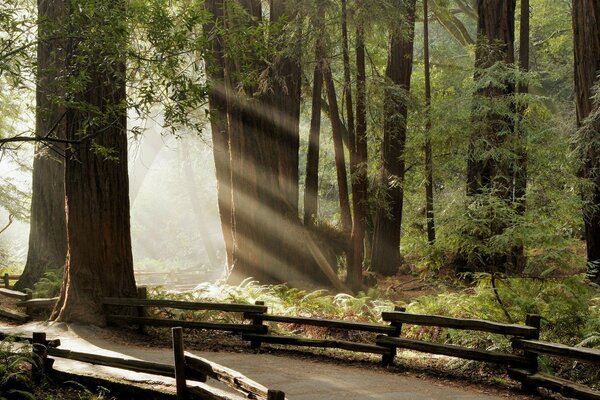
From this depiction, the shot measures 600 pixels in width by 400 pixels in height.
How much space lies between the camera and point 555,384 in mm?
9305

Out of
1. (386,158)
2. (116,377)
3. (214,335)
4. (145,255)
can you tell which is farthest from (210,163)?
(116,377)

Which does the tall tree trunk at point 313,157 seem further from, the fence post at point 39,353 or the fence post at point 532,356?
the fence post at point 39,353

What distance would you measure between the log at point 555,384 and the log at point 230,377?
12.6ft

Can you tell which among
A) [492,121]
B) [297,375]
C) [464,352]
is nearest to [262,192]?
[492,121]

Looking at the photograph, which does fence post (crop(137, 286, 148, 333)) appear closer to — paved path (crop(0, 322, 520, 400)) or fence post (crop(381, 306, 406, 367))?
paved path (crop(0, 322, 520, 400))

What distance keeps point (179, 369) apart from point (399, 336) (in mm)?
4208

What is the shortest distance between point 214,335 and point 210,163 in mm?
41909

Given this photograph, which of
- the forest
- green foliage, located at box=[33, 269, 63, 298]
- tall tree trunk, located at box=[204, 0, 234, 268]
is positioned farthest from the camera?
tall tree trunk, located at box=[204, 0, 234, 268]

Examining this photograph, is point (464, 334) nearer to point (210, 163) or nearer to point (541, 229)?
point (541, 229)

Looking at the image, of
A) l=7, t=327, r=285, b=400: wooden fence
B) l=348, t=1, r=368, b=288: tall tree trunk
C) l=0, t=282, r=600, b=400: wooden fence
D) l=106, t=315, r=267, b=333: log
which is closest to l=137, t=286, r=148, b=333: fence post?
l=0, t=282, r=600, b=400: wooden fence

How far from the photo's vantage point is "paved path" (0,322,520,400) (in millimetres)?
9430

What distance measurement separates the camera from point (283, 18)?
13414 mm

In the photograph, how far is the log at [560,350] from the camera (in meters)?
8.80

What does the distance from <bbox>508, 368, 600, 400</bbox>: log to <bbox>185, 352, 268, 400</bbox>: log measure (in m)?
3.83
